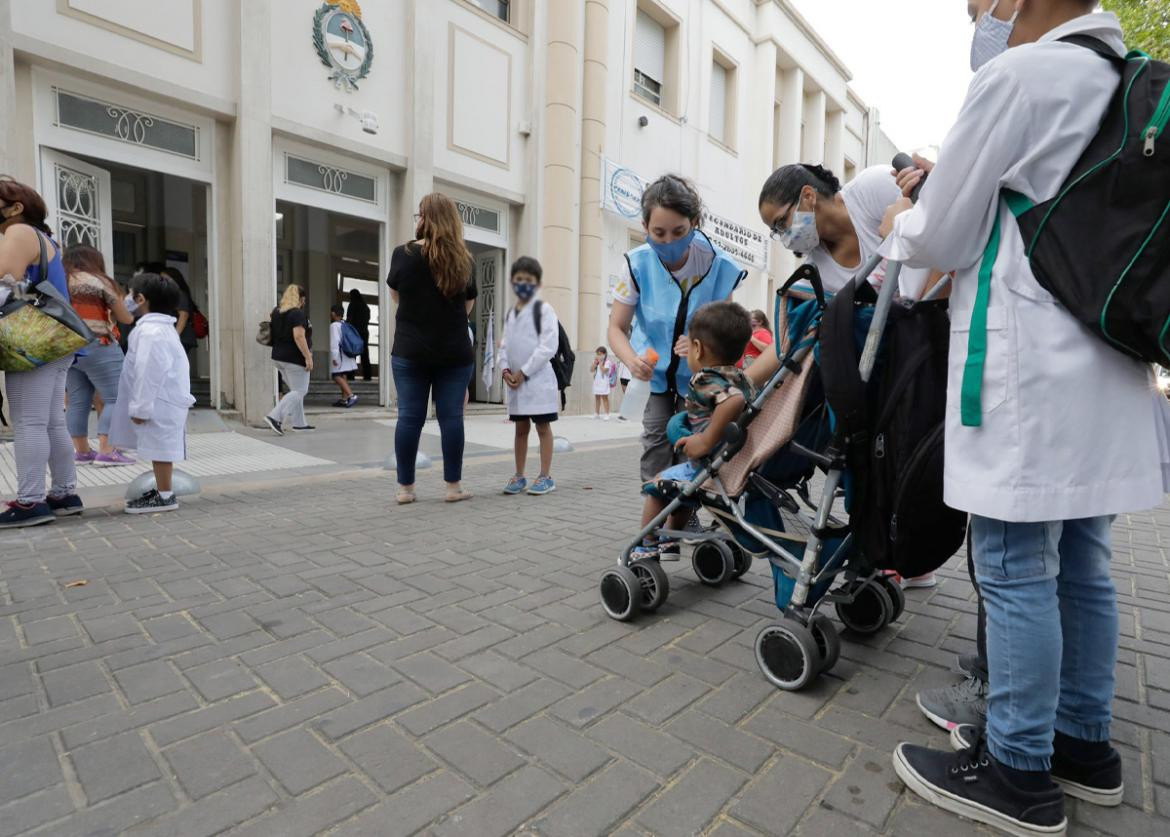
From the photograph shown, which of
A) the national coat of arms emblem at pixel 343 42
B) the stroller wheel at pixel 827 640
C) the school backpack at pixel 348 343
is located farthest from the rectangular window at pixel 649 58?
the stroller wheel at pixel 827 640

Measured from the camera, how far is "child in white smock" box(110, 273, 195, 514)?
166 inches

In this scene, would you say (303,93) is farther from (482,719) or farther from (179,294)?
(482,719)

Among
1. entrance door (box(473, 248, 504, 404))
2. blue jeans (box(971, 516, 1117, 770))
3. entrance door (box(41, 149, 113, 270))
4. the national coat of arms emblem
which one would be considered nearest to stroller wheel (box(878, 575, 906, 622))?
blue jeans (box(971, 516, 1117, 770))

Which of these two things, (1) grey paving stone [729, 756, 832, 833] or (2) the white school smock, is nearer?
(1) grey paving stone [729, 756, 832, 833]

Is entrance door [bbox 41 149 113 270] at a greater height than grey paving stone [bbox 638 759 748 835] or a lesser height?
Answer: greater

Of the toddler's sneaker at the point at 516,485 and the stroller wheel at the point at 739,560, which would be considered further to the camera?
the toddler's sneaker at the point at 516,485

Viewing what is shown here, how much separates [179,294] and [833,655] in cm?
454

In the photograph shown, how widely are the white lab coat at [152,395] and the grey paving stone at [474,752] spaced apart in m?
3.43

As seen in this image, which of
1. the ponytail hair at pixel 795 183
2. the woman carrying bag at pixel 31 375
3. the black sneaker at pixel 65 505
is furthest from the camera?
the black sneaker at pixel 65 505

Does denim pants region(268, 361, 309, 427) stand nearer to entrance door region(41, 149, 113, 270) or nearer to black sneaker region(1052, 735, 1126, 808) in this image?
entrance door region(41, 149, 113, 270)

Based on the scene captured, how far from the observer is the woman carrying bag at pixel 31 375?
367cm

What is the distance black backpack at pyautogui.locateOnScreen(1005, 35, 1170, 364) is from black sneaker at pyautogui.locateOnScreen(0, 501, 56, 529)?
4.96m

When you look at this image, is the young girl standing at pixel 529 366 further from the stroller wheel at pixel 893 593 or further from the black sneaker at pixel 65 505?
the stroller wheel at pixel 893 593

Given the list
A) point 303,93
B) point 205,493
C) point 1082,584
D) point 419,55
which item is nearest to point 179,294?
point 205,493
